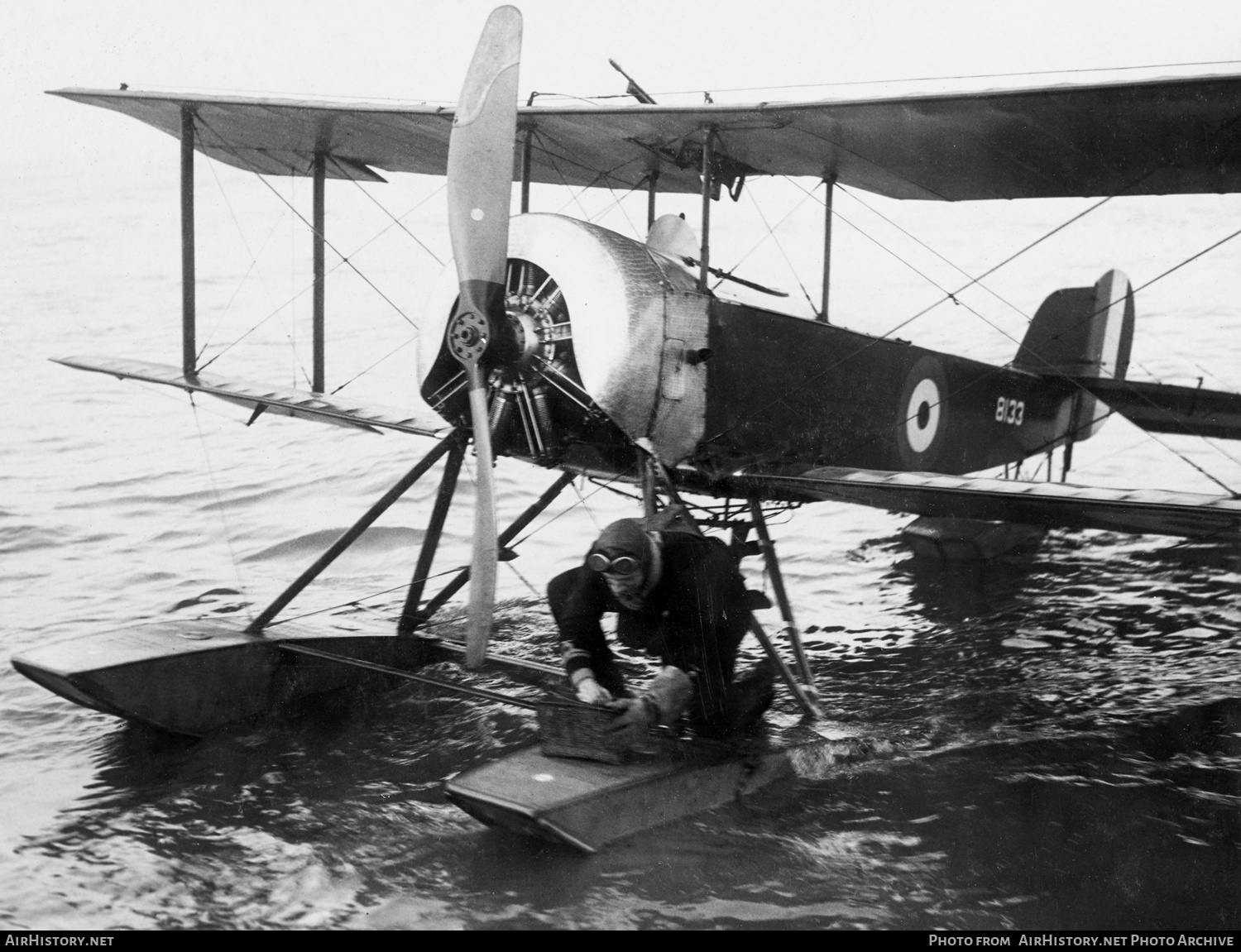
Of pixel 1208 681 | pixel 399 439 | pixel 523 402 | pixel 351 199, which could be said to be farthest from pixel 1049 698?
pixel 351 199

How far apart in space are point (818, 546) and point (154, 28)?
10255 millimetres

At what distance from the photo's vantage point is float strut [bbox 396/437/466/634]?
230 inches

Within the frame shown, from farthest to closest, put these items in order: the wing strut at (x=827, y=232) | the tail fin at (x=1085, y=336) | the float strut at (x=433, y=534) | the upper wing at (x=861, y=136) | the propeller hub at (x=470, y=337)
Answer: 1. the tail fin at (x=1085, y=336)
2. the wing strut at (x=827, y=232)
3. the float strut at (x=433, y=534)
4. the upper wing at (x=861, y=136)
5. the propeller hub at (x=470, y=337)

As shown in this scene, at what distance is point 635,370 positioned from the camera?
519cm

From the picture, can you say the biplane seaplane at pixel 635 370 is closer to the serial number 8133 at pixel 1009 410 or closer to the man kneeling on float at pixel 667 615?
the man kneeling on float at pixel 667 615

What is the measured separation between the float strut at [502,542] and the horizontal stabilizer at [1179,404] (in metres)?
4.91

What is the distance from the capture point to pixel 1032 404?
30.4 feet

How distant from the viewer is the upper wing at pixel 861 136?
504 cm

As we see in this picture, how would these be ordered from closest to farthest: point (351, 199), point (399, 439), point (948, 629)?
point (948, 629) → point (399, 439) → point (351, 199)

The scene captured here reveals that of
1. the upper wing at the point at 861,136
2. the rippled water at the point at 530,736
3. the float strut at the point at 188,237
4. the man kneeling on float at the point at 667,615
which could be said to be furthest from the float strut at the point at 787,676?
the float strut at the point at 188,237

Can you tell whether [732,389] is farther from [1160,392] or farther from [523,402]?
[1160,392]

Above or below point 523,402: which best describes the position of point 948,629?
below

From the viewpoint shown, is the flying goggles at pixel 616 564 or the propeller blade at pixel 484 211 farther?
the propeller blade at pixel 484 211
